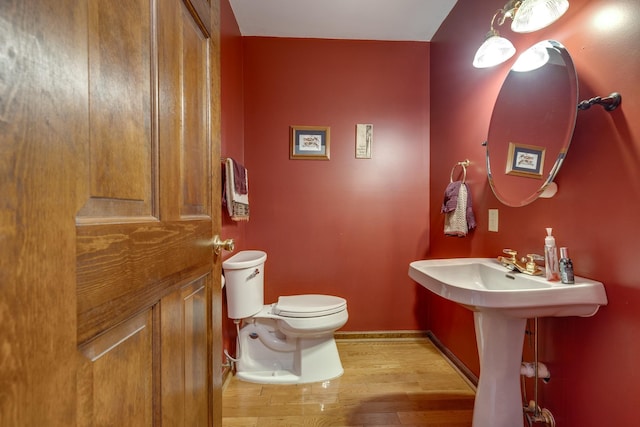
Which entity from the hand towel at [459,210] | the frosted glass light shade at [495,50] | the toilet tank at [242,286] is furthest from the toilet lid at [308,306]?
the frosted glass light shade at [495,50]

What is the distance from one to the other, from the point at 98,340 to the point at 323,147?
203cm

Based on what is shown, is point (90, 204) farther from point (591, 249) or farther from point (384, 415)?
point (384, 415)

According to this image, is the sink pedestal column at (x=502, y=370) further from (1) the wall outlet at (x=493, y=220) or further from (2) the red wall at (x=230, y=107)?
(2) the red wall at (x=230, y=107)

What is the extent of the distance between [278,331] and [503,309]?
4.57ft

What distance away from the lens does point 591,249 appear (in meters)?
0.99

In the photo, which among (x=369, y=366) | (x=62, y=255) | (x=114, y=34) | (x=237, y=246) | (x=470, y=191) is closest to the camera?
(x=62, y=255)

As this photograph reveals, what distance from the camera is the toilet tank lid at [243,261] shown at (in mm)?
1696

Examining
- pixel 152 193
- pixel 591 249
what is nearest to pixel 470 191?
pixel 591 249

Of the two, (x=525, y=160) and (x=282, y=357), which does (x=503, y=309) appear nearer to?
(x=525, y=160)

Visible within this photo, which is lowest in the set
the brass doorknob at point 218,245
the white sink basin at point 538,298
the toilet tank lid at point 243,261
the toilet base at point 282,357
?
the toilet base at point 282,357

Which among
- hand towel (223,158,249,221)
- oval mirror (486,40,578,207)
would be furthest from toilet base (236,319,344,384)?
oval mirror (486,40,578,207)

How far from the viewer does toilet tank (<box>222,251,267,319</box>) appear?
1.73 meters

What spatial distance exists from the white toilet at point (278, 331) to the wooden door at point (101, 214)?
3.06 ft

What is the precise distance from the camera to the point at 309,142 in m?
2.29
